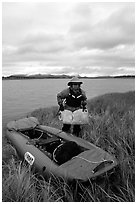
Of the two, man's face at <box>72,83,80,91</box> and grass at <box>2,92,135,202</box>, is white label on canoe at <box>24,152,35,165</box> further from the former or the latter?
man's face at <box>72,83,80,91</box>

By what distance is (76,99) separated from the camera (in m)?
5.59

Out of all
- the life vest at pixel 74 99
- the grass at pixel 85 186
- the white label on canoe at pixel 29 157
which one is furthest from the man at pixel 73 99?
the white label on canoe at pixel 29 157

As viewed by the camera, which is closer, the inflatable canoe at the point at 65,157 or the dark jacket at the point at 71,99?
the inflatable canoe at the point at 65,157

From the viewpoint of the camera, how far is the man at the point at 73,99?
5527mm

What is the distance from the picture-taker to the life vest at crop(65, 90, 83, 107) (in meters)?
5.54

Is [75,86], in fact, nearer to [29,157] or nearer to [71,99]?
[71,99]

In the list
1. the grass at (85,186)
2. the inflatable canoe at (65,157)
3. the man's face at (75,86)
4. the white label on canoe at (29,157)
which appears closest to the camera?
the grass at (85,186)

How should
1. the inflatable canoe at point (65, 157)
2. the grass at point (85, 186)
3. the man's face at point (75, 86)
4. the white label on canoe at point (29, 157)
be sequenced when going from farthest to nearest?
the man's face at point (75, 86), the white label on canoe at point (29, 157), the inflatable canoe at point (65, 157), the grass at point (85, 186)

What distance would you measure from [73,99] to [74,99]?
0.09ft

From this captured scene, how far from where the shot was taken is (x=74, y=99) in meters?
5.58

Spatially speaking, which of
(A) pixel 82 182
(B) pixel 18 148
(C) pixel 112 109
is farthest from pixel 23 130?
(C) pixel 112 109

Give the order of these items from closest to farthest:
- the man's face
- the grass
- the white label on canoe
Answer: the grass, the white label on canoe, the man's face

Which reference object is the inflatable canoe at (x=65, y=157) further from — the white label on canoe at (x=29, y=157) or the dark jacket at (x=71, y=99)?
the dark jacket at (x=71, y=99)

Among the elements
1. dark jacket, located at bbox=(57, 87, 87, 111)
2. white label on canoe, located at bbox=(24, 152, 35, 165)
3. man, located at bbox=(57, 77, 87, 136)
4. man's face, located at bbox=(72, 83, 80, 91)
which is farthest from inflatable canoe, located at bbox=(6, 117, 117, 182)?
man's face, located at bbox=(72, 83, 80, 91)
